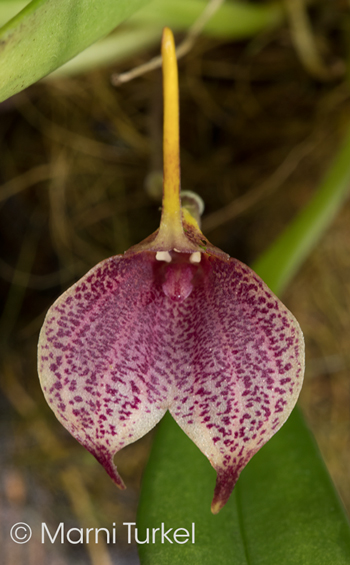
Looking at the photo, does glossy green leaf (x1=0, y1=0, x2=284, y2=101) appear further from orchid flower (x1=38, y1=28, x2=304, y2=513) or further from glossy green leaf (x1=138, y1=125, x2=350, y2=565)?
glossy green leaf (x1=138, y1=125, x2=350, y2=565)

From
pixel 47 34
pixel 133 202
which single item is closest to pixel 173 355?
pixel 47 34

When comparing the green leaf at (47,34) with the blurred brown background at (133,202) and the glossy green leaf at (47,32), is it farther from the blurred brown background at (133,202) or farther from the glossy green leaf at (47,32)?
the blurred brown background at (133,202)

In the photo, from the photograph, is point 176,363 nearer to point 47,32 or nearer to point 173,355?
point 173,355

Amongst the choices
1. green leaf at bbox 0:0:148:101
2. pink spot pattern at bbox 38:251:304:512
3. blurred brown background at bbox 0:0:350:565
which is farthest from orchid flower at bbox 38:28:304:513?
→ blurred brown background at bbox 0:0:350:565

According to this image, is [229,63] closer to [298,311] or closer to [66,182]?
[66,182]

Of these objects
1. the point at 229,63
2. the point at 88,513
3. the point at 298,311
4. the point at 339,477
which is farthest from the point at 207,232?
the point at 88,513

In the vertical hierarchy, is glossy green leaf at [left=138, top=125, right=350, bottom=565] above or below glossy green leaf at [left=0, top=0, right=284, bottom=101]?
below
